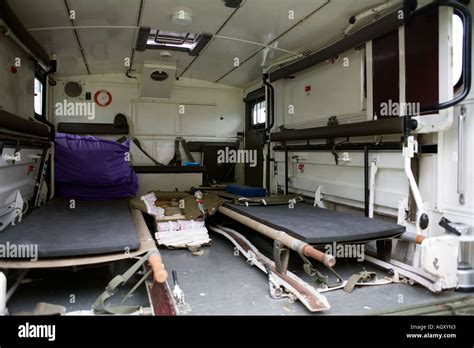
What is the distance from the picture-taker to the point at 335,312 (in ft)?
7.69

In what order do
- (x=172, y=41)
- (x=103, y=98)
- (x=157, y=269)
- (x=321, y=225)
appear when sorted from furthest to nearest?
(x=103, y=98) < (x=172, y=41) < (x=321, y=225) < (x=157, y=269)

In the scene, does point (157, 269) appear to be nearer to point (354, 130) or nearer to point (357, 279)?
point (357, 279)

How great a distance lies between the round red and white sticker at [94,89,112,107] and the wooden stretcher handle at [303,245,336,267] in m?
5.16

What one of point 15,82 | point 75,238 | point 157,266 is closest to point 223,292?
point 157,266

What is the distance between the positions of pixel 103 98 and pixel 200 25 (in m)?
2.97

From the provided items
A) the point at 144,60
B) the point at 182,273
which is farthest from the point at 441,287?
the point at 144,60

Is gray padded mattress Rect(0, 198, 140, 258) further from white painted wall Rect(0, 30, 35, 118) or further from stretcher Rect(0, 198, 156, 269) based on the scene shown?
white painted wall Rect(0, 30, 35, 118)

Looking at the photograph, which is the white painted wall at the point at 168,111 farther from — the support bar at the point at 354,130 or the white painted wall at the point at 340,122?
the support bar at the point at 354,130

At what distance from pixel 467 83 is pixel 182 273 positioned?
2724 millimetres

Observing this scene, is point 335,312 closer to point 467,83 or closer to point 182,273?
point 182,273

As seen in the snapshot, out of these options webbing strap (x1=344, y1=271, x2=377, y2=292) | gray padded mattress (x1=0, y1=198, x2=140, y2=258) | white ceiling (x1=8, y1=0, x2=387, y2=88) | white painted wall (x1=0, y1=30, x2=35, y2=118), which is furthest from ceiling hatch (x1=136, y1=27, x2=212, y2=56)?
webbing strap (x1=344, y1=271, x2=377, y2=292)

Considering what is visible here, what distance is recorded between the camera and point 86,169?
4.72 meters

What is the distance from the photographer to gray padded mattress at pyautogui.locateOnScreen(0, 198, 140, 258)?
2.46 metres

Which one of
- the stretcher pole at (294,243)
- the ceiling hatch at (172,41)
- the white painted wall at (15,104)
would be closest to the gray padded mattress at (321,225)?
the stretcher pole at (294,243)
